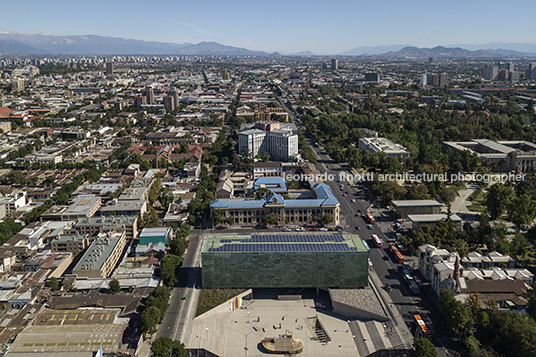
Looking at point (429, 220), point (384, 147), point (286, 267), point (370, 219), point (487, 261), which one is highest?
point (384, 147)

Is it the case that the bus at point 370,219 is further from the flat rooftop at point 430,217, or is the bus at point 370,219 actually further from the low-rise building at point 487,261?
the low-rise building at point 487,261

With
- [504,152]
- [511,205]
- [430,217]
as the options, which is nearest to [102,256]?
[430,217]

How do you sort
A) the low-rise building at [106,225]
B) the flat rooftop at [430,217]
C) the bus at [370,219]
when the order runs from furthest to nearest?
the bus at [370,219] < the flat rooftop at [430,217] < the low-rise building at [106,225]

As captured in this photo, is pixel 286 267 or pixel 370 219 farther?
pixel 370 219

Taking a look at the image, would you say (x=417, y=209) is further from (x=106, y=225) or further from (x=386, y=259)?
(x=106, y=225)

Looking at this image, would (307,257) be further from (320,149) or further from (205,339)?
(320,149)

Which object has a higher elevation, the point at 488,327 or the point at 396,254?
the point at 396,254

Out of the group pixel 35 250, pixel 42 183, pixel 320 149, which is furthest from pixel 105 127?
pixel 35 250

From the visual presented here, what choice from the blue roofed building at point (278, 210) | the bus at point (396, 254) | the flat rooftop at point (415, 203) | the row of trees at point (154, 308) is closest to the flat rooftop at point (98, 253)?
the row of trees at point (154, 308)
